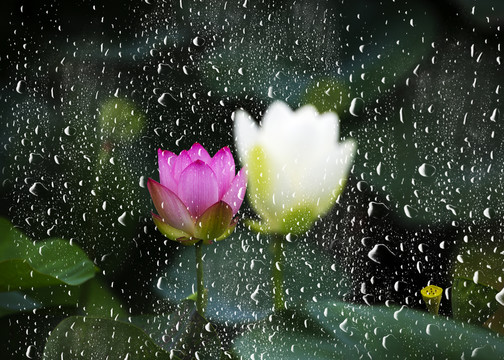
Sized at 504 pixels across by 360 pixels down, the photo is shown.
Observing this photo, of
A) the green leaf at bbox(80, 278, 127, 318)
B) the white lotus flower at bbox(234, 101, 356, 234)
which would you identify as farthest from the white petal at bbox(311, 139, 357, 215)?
the green leaf at bbox(80, 278, 127, 318)

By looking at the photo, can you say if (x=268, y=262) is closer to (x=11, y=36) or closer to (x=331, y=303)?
(x=331, y=303)

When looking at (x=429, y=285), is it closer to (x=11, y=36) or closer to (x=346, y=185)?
(x=346, y=185)

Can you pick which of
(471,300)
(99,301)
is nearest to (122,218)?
(99,301)

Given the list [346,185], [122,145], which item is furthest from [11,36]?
[346,185]

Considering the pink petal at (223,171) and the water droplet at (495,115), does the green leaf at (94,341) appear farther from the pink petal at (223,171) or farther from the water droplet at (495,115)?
the water droplet at (495,115)

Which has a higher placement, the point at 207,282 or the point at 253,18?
the point at 253,18
